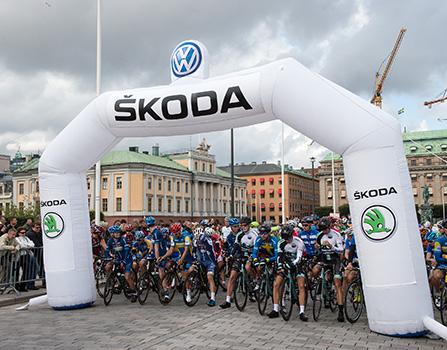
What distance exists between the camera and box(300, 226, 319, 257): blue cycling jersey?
1031 centimetres

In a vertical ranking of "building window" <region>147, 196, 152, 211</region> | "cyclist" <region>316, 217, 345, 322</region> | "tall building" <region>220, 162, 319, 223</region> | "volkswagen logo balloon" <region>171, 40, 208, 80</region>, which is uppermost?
"tall building" <region>220, 162, 319, 223</region>

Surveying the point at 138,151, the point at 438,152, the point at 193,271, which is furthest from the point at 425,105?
the point at 193,271

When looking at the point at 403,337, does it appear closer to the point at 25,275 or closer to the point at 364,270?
the point at 364,270

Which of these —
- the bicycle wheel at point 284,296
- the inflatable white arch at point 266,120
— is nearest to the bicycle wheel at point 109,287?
the inflatable white arch at point 266,120

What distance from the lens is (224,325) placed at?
29.0 ft

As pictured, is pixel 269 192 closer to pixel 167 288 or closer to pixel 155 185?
pixel 155 185

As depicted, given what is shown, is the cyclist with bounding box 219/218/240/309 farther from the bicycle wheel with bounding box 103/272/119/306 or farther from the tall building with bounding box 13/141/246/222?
the tall building with bounding box 13/141/246/222

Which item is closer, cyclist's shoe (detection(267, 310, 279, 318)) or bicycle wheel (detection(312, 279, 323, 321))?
bicycle wheel (detection(312, 279, 323, 321))

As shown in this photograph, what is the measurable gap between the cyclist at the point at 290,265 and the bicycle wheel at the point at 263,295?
0.32 meters

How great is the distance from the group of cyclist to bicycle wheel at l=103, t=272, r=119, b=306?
0.20 meters

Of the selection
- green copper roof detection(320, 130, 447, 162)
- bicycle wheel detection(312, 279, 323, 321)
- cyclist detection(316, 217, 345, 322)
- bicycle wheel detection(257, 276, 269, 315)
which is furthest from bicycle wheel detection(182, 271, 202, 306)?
green copper roof detection(320, 130, 447, 162)

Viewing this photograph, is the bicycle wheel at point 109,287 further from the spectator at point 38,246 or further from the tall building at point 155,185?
the tall building at point 155,185

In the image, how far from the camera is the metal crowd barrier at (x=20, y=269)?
12328 mm

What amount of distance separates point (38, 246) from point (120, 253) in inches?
156
